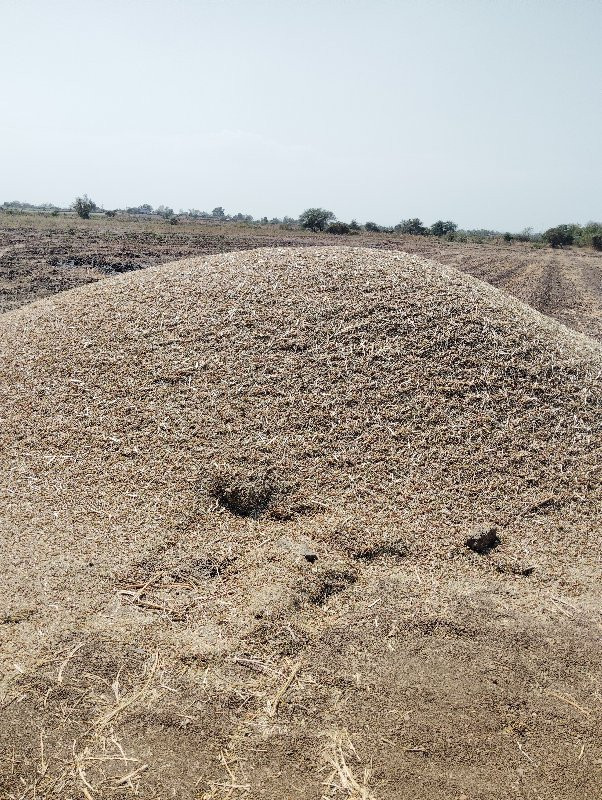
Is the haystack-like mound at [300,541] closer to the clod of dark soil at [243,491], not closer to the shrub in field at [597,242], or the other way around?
the clod of dark soil at [243,491]

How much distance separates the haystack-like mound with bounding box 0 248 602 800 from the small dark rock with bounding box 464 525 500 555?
0.5 inches

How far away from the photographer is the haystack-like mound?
216 cm

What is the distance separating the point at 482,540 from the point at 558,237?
33.2 meters

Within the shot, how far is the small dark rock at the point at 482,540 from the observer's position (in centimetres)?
325

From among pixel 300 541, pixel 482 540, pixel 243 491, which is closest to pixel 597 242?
pixel 482 540

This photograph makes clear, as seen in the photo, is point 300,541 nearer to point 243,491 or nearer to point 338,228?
point 243,491

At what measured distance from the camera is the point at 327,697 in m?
2.37

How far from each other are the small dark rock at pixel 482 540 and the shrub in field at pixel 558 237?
3253 centimetres

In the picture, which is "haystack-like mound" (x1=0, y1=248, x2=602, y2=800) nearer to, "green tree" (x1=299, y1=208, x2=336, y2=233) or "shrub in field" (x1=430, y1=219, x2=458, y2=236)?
"green tree" (x1=299, y1=208, x2=336, y2=233)

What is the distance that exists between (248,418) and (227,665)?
1.75m

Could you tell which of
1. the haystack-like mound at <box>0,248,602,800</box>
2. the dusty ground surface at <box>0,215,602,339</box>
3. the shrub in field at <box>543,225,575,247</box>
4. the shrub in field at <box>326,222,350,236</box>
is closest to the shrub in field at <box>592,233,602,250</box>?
the shrub in field at <box>543,225,575,247</box>

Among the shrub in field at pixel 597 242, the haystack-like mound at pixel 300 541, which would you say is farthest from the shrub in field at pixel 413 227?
the haystack-like mound at pixel 300 541

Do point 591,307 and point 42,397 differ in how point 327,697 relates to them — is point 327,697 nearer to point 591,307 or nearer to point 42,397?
point 42,397

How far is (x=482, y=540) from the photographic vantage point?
10.7 feet
